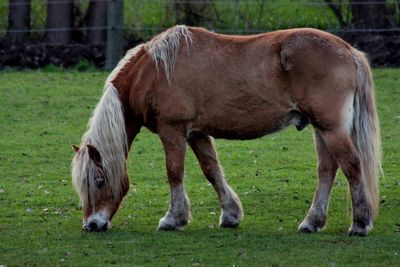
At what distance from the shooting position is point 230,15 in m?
20.0

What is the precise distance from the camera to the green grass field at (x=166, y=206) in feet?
23.4

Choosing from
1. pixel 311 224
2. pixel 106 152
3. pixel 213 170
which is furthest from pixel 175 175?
pixel 311 224

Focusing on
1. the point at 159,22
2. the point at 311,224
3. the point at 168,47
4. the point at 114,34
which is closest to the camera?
the point at 311,224

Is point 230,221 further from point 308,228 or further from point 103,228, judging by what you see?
point 103,228

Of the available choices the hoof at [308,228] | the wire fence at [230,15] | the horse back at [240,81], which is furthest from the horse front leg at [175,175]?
the wire fence at [230,15]

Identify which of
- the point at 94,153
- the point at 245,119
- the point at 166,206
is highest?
the point at 245,119

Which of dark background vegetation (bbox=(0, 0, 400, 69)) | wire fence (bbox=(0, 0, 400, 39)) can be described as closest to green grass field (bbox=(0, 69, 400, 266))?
dark background vegetation (bbox=(0, 0, 400, 69))

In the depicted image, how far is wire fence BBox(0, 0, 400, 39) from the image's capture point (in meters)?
19.3

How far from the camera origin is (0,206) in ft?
30.3

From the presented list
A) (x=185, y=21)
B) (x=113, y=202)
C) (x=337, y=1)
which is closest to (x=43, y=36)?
(x=185, y=21)

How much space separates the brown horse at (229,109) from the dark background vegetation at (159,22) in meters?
9.25

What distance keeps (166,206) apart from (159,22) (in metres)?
11.5

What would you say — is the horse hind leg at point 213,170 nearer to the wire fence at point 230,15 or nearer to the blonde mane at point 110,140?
the blonde mane at point 110,140

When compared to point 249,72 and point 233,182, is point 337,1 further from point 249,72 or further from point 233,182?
point 249,72
